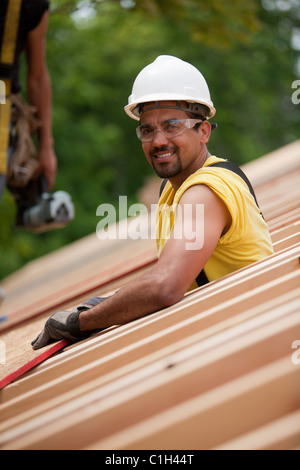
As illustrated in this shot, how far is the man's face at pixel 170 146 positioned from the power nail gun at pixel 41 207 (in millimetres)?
2989

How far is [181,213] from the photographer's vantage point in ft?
9.17

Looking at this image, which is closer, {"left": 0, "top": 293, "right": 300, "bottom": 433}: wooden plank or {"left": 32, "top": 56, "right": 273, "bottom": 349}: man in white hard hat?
{"left": 0, "top": 293, "right": 300, "bottom": 433}: wooden plank

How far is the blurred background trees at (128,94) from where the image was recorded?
83.6ft

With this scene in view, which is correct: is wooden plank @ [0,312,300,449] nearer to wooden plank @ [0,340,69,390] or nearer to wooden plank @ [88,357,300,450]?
wooden plank @ [88,357,300,450]

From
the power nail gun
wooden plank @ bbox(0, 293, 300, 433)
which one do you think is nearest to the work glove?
wooden plank @ bbox(0, 293, 300, 433)

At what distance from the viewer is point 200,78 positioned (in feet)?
10.8

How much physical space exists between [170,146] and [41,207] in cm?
326

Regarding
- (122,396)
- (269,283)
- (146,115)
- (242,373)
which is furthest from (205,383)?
(146,115)

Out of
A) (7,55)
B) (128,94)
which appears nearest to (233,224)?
(7,55)

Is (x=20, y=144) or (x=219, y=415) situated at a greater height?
(x=20, y=144)

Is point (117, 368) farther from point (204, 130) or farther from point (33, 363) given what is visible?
point (204, 130)

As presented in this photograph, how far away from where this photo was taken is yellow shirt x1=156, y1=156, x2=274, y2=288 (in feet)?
9.33

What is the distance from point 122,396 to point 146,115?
169cm
